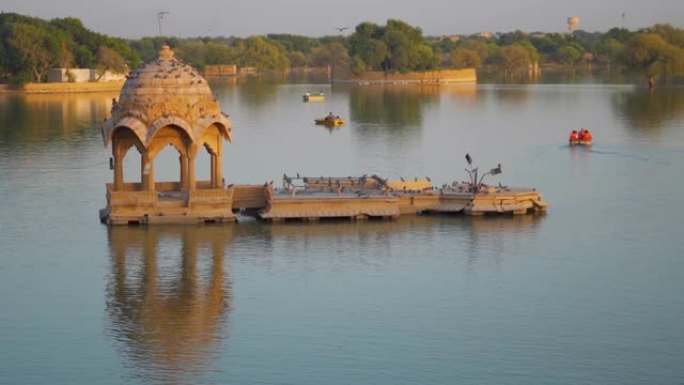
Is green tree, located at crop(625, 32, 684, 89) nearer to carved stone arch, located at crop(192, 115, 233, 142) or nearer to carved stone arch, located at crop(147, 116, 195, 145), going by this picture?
carved stone arch, located at crop(192, 115, 233, 142)

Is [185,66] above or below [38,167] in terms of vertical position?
above

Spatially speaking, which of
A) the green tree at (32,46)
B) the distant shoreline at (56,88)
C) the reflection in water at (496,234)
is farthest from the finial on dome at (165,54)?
the distant shoreline at (56,88)

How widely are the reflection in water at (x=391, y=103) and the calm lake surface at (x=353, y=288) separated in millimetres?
31418

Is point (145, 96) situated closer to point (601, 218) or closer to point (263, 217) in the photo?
point (263, 217)

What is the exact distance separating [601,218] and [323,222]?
9.57 meters

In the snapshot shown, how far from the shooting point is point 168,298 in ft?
107

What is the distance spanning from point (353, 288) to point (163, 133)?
10.1m

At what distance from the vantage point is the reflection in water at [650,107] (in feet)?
284

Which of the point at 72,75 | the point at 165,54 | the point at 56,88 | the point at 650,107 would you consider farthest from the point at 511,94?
the point at 165,54

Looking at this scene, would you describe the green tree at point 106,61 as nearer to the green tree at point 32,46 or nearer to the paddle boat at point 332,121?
the green tree at point 32,46

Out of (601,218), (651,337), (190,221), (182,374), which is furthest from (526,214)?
(182,374)

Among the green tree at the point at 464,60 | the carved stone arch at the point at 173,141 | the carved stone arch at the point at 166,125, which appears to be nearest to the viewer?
the carved stone arch at the point at 166,125

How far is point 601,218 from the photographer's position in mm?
44969

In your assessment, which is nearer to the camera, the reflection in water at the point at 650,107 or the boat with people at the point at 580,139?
the boat with people at the point at 580,139
